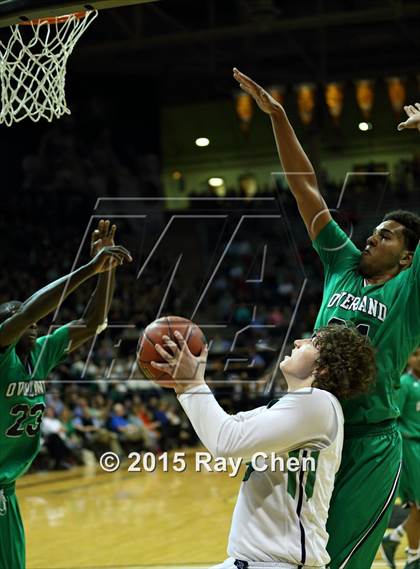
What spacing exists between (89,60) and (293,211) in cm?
676

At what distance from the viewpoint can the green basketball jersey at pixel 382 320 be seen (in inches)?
132

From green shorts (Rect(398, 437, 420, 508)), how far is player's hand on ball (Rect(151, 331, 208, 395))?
403cm

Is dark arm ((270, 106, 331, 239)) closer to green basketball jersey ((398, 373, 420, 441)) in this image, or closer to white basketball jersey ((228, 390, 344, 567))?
white basketball jersey ((228, 390, 344, 567))

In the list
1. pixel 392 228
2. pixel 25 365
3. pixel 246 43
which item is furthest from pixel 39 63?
pixel 246 43

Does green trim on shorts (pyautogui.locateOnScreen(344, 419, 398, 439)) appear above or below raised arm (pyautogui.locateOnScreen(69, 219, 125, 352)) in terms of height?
below

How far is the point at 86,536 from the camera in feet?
25.2

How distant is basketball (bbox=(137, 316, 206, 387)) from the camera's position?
2863 millimetres

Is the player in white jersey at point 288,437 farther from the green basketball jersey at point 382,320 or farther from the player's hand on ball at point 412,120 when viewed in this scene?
the player's hand on ball at point 412,120

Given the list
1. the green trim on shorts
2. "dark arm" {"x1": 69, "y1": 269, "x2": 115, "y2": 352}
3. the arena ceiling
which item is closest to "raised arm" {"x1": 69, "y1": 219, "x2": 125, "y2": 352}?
"dark arm" {"x1": 69, "y1": 269, "x2": 115, "y2": 352}

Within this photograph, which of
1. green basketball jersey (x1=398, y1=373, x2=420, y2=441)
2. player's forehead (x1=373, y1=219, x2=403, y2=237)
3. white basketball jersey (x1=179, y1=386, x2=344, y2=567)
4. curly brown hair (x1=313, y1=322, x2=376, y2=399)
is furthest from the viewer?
green basketball jersey (x1=398, y1=373, x2=420, y2=441)

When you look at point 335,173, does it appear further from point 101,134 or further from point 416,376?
point 416,376

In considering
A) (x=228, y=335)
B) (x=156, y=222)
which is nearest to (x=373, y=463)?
(x=228, y=335)

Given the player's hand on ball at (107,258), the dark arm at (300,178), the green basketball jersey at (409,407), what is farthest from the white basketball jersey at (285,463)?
the green basketball jersey at (409,407)

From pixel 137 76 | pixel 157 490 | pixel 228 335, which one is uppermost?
pixel 137 76
